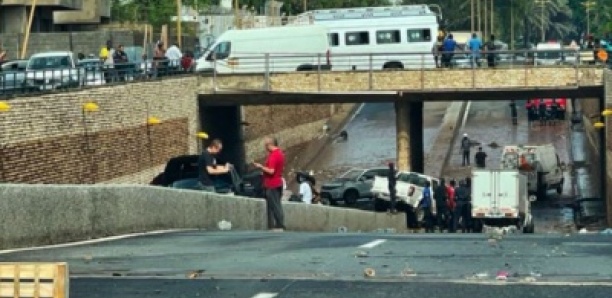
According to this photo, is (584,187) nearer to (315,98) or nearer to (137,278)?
(315,98)

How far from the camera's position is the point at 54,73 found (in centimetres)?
4253

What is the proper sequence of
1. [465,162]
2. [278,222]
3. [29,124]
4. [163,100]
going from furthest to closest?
1. [465,162]
2. [163,100]
3. [29,124]
4. [278,222]

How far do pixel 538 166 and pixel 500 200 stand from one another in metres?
19.1

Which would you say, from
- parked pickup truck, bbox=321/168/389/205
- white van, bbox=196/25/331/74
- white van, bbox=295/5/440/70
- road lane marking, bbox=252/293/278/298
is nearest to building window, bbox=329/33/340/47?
white van, bbox=295/5/440/70

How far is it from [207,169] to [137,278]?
38.5 ft

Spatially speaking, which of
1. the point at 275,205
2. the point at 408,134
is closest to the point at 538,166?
the point at 408,134

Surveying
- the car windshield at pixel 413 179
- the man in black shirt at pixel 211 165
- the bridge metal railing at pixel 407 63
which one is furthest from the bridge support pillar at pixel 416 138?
the man in black shirt at pixel 211 165

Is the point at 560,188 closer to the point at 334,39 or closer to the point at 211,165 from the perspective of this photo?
the point at 334,39

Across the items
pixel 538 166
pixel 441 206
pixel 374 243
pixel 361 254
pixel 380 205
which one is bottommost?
pixel 538 166

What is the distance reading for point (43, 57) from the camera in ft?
159

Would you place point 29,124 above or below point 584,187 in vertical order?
above

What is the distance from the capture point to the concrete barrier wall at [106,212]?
62.3 feet

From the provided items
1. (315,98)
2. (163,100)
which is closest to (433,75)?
(315,98)

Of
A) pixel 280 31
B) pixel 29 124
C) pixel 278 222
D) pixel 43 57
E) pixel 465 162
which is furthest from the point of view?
pixel 465 162
